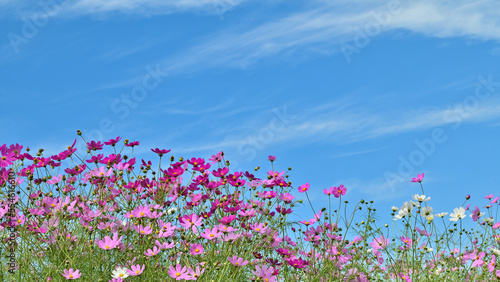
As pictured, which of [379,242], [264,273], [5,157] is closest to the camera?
[5,157]

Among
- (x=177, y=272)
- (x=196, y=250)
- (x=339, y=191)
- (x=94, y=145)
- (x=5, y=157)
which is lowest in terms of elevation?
(x=177, y=272)

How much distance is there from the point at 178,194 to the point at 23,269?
1.09 metres

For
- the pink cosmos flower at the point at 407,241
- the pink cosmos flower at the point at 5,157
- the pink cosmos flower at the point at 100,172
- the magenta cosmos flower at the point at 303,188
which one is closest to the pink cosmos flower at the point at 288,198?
the magenta cosmos flower at the point at 303,188

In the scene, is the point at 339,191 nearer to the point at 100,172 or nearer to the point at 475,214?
the point at 475,214

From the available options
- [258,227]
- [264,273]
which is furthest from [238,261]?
[258,227]

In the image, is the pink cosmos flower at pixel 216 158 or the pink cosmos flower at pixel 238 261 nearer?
the pink cosmos flower at pixel 238 261

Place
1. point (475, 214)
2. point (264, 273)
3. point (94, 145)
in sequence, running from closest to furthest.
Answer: point (264, 273)
point (94, 145)
point (475, 214)

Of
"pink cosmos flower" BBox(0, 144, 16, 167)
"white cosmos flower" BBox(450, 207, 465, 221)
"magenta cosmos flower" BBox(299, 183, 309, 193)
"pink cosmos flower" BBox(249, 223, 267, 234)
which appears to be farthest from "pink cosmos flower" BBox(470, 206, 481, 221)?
"pink cosmos flower" BBox(0, 144, 16, 167)

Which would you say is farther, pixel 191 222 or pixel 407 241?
pixel 407 241

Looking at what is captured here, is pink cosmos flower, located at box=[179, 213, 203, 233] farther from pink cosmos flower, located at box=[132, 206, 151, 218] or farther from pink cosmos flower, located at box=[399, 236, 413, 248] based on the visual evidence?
pink cosmos flower, located at box=[399, 236, 413, 248]

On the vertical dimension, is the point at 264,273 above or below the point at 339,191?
below

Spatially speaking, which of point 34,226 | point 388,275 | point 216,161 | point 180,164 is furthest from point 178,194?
point 388,275

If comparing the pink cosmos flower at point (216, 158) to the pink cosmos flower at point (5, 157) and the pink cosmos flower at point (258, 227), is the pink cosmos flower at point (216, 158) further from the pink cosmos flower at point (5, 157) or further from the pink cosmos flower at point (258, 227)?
the pink cosmos flower at point (5, 157)

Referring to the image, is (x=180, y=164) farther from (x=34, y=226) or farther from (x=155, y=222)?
(x=34, y=226)
